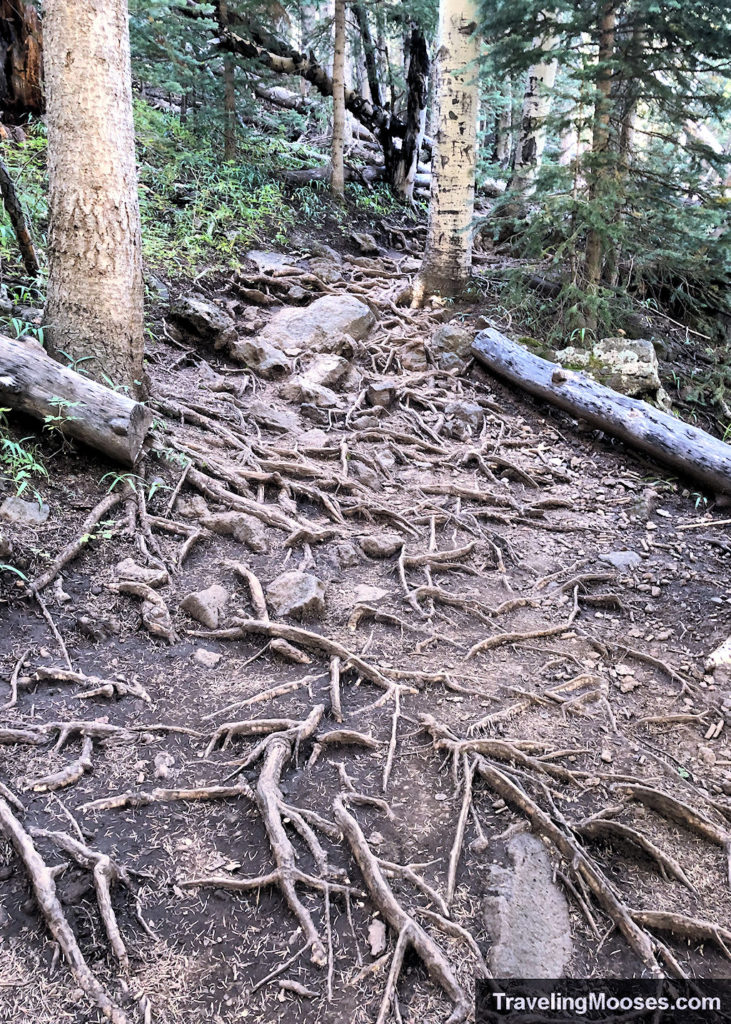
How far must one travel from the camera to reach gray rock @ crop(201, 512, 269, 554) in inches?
202

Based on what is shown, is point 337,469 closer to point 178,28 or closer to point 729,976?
point 729,976

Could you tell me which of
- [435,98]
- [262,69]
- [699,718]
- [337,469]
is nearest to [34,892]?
[699,718]

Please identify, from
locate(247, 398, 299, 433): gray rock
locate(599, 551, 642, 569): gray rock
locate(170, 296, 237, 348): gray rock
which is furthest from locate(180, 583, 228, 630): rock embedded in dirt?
locate(170, 296, 237, 348): gray rock

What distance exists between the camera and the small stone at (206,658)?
156 inches

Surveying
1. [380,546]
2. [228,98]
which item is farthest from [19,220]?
[228,98]

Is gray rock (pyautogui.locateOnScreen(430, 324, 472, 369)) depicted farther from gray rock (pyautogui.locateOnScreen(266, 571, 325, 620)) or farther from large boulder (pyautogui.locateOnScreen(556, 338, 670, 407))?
gray rock (pyautogui.locateOnScreen(266, 571, 325, 620))

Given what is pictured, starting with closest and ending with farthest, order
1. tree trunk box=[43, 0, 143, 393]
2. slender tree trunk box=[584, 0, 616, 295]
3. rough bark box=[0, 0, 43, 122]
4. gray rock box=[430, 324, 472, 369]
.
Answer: tree trunk box=[43, 0, 143, 393]
slender tree trunk box=[584, 0, 616, 295]
gray rock box=[430, 324, 472, 369]
rough bark box=[0, 0, 43, 122]

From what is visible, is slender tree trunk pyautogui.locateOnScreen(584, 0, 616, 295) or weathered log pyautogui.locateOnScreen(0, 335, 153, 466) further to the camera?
slender tree trunk pyautogui.locateOnScreen(584, 0, 616, 295)

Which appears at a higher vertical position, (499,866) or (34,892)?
(34,892)

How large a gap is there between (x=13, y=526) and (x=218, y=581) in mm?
1402

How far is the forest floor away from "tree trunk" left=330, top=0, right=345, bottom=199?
30.2 feet

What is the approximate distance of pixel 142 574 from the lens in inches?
174

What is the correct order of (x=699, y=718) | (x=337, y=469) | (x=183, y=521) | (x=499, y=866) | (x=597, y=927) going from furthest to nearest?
(x=337, y=469)
(x=183, y=521)
(x=699, y=718)
(x=499, y=866)
(x=597, y=927)

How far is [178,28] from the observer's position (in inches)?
420
